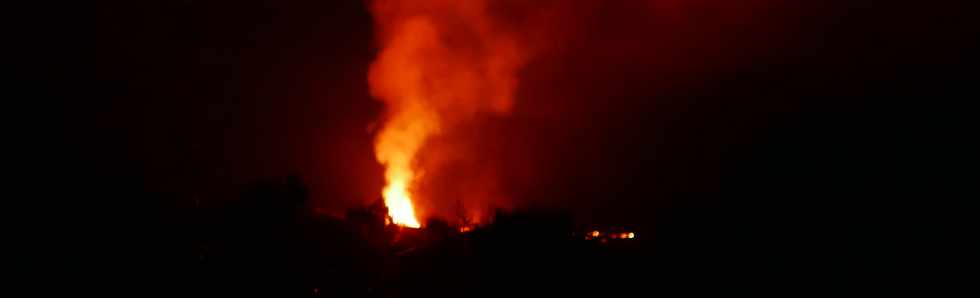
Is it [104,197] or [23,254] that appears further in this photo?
[104,197]

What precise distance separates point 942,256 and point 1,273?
19747 millimetres

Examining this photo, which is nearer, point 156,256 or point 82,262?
point 82,262

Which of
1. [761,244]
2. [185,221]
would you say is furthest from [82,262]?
[761,244]

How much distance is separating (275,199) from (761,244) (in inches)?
542

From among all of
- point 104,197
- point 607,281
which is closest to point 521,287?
point 607,281

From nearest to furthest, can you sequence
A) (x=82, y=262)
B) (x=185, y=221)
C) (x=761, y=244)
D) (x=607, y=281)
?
(x=82, y=262) < (x=185, y=221) < (x=607, y=281) < (x=761, y=244)

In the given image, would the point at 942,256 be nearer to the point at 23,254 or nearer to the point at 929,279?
the point at 929,279

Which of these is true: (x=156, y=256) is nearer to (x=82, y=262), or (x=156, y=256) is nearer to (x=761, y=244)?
(x=82, y=262)

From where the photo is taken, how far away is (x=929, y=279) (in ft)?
56.5

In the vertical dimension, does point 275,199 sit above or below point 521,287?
above

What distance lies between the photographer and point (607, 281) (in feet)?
48.0

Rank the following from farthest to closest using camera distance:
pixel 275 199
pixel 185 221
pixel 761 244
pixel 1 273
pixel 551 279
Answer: pixel 761 244 < pixel 551 279 < pixel 275 199 < pixel 185 221 < pixel 1 273

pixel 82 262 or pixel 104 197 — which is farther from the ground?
pixel 104 197

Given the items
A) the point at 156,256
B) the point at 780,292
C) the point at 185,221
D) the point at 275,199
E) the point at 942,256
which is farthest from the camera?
the point at 942,256
